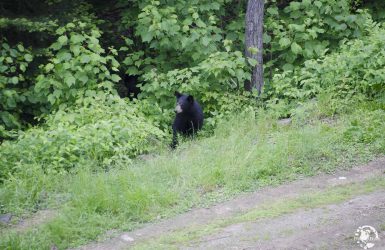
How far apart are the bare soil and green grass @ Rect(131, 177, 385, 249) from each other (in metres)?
0.10

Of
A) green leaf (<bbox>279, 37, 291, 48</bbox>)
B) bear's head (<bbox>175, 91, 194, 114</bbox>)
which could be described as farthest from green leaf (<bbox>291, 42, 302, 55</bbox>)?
bear's head (<bbox>175, 91, 194, 114</bbox>)

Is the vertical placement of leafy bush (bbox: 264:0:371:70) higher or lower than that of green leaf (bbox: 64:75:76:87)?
higher

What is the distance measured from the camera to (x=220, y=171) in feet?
24.5

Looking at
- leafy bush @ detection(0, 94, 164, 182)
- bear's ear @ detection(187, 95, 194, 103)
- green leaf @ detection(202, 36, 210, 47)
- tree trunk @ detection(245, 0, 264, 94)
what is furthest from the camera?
tree trunk @ detection(245, 0, 264, 94)

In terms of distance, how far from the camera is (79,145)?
28.4ft

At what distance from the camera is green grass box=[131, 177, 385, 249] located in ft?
18.9

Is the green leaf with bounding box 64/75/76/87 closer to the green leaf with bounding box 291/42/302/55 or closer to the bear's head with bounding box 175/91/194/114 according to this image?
the bear's head with bounding box 175/91/194/114

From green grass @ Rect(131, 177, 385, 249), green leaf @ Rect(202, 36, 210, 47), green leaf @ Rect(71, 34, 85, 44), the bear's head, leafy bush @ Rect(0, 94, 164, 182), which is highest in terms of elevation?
green leaf @ Rect(71, 34, 85, 44)

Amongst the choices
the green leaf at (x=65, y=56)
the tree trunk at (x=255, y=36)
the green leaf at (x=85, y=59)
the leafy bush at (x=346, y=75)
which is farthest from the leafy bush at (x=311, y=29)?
the green leaf at (x=65, y=56)

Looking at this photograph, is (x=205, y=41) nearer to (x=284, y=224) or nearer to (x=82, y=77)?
(x=82, y=77)

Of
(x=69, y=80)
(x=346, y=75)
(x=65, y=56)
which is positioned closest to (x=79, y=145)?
(x=69, y=80)

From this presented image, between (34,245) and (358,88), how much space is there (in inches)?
270

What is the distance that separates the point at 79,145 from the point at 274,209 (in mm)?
3678

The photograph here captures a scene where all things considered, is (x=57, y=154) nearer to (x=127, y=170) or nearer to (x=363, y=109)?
(x=127, y=170)
